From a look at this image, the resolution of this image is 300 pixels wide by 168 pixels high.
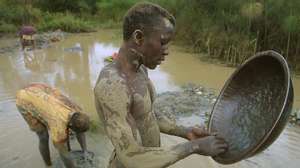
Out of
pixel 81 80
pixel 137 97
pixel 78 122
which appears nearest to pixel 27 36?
pixel 81 80

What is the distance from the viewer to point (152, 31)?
1.38 m

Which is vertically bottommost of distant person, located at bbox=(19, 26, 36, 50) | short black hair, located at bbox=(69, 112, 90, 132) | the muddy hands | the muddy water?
the muddy water

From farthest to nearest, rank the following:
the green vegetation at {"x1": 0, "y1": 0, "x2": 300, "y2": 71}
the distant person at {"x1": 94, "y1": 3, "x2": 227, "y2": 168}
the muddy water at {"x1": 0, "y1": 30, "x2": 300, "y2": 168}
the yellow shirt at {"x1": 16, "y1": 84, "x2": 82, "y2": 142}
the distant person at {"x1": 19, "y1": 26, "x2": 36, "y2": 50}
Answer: the distant person at {"x1": 19, "y1": 26, "x2": 36, "y2": 50} → the green vegetation at {"x1": 0, "y1": 0, "x2": 300, "y2": 71} → the muddy water at {"x1": 0, "y1": 30, "x2": 300, "y2": 168} → the yellow shirt at {"x1": 16, "y1": 84, "x2": 82, "y2": 142} → the distant person at {"x1": 94, "y1": 3, "x2": 227, "y2": 168}

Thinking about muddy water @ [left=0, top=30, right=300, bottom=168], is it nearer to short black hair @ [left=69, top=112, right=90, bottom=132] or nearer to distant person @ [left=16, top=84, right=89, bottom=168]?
distant person @ [left=16, top=84, right=89, bottom=168]

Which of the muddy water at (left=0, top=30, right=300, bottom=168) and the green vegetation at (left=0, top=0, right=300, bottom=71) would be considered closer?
the muddy water at (left=0, top=30, right=300, bottom=168)

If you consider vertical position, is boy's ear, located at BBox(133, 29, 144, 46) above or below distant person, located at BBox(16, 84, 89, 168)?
above

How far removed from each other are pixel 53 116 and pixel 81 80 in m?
4.28

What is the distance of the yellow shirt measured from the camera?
9.83ft

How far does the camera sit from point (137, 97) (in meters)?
1.45

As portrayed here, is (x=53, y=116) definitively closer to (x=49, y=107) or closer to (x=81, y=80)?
(x=49, y=107)

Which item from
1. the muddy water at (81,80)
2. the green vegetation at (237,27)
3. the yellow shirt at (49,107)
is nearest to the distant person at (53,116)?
the yellow shirt at (49,107)

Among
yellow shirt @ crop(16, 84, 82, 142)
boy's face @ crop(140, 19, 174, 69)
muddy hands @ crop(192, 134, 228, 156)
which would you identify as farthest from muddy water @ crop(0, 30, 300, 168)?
boy's face @ crop(140, 19, 174, 69)

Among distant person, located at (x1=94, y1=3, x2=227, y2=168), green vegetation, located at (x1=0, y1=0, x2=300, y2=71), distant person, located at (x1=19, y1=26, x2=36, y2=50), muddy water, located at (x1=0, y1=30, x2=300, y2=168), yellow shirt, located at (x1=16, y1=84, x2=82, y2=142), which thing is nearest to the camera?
distant person, located at (x1=94, y1=3, x2=227, y2=168)

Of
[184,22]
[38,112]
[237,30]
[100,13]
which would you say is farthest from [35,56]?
[100,13]
